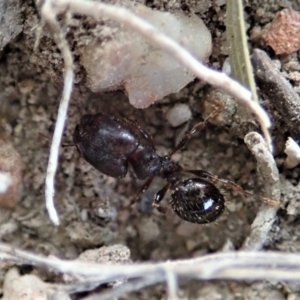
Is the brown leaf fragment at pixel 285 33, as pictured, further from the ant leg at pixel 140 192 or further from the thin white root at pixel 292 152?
the ant leg at pixel 140 192

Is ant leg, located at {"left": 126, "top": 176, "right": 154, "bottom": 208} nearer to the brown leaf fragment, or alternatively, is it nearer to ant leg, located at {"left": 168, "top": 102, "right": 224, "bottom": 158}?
ant leg, located at {"left": 168, "top": 102, "right": 224, "bottom": 158}

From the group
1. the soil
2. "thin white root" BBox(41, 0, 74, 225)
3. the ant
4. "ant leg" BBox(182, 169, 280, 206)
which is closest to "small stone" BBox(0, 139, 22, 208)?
the soil

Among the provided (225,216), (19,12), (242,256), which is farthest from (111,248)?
(19,12)

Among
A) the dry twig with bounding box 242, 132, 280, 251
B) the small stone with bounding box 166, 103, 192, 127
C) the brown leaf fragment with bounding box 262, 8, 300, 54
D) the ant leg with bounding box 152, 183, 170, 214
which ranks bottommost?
the dry twig with bounding box 242, 132, 280, 251

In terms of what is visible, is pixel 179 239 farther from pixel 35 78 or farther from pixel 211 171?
pixel 35 78

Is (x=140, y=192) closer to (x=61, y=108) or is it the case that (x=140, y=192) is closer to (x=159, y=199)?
(x=159, y=199)

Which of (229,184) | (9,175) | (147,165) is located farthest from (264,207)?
(9,175)
